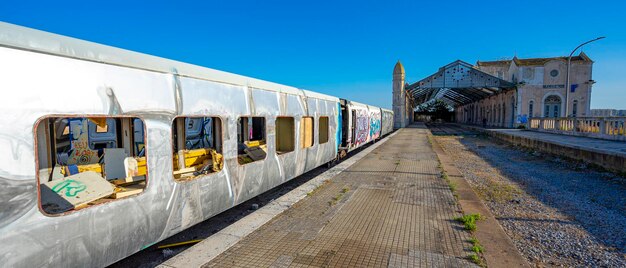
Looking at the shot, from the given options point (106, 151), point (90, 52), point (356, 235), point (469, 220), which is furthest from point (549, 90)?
point (90, 52)

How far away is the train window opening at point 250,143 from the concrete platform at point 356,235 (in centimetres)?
124

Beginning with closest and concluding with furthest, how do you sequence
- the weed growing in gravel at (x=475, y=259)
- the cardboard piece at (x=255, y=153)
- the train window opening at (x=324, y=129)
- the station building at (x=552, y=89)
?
the weed growing in gravel at (x=475, y=259), the cardboard piece at (x=255, y=153), the train window opening at (x=324, y=129), the station building at (x=552, y=89)

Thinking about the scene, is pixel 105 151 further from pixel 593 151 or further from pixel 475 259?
pixel 593 151

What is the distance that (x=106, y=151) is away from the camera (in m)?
3.97

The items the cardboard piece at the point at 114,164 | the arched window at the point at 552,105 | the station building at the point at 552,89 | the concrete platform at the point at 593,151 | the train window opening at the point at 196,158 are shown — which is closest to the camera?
the cardboard piece at the point at 114,164

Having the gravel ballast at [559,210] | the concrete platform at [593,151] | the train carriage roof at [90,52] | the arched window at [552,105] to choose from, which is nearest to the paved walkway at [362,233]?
the gravel ballast at [559,210]

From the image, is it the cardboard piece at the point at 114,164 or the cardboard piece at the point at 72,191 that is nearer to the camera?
the cardboard piece at the point at 72,191

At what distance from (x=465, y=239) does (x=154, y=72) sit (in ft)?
15.3

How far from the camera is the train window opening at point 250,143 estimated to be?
5703 millimetres

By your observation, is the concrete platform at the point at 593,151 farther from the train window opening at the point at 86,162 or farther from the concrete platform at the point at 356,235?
the train window opening at the point at 86,162

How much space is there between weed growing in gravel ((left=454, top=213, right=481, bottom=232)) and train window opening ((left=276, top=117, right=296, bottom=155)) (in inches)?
151

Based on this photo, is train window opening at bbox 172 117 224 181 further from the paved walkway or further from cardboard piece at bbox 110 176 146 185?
the paved walkway

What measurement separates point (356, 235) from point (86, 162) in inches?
181

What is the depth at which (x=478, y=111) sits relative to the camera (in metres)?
50.8
